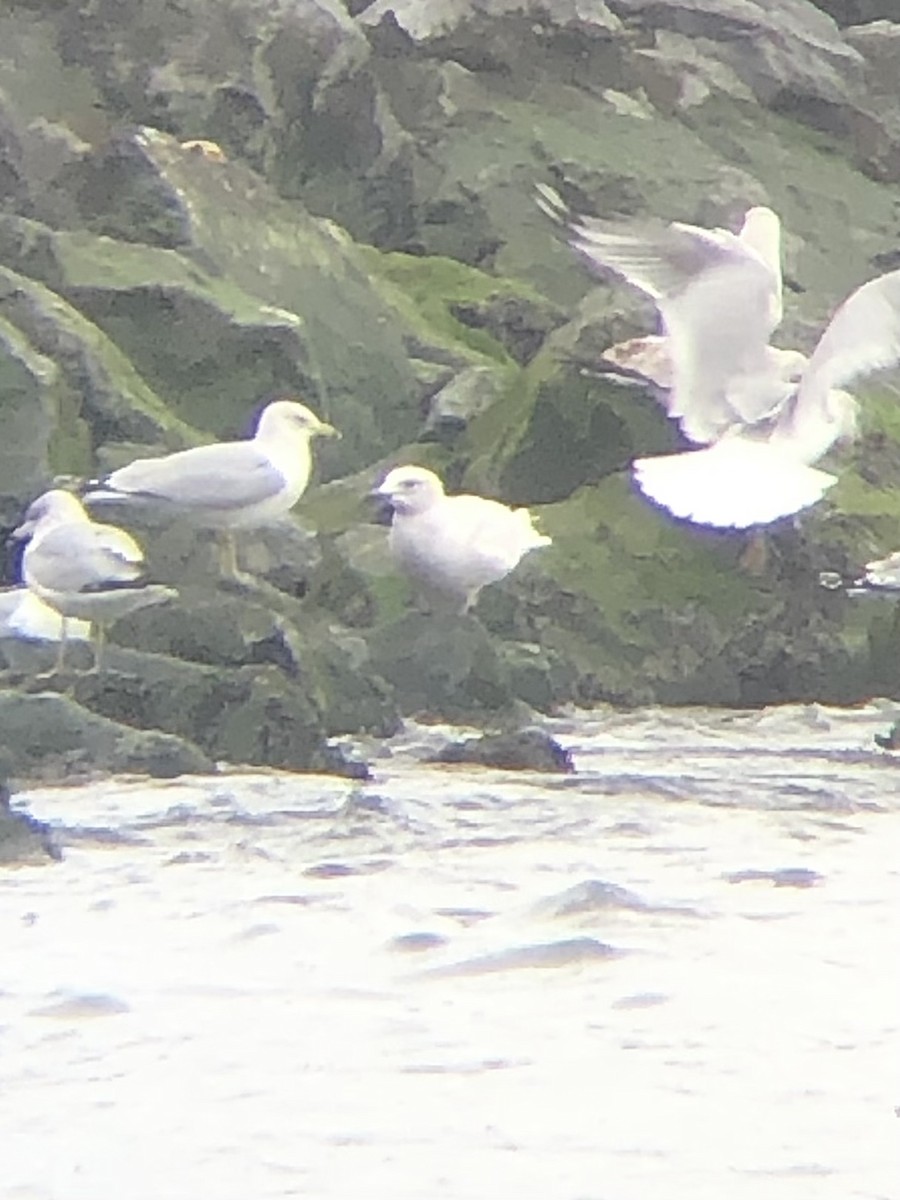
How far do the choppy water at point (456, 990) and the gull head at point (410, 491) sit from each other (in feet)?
3.29

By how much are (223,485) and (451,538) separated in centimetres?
54

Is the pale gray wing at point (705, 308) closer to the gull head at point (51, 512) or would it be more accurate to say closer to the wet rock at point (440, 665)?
the wet rock at point (440, 665)

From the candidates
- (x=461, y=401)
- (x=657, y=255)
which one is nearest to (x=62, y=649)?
(x=657, y=255)

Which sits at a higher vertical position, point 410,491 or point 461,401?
point 410,491

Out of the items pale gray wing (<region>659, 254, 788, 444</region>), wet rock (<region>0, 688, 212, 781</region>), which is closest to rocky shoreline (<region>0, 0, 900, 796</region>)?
wet rock (<region>0, 688, 212, 781</region>)

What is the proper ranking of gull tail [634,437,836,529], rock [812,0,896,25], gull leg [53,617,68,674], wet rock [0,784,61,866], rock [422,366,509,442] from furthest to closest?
rock [812,0,896,25], rock [422,366,509,442], gull tail [634,437,836,529], gull leg [53,617,68,674], wet rock [0,784,61,866]

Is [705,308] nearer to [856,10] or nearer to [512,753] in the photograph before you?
[512,753]

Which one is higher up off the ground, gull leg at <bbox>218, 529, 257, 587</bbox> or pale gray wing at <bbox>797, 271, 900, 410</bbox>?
pale gray wing at <bbox>797, 271, 900, 410</bbox>

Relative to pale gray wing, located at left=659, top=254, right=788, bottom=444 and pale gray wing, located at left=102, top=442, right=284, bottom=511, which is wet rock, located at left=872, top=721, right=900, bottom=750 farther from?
pale gray wing, located at left=102, top=442, right=284, bottom=511

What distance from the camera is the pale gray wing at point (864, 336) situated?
621cm

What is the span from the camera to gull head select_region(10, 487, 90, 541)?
599 cm

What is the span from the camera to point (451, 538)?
20.4 feet

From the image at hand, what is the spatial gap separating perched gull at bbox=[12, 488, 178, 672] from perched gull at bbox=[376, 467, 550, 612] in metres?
0.64

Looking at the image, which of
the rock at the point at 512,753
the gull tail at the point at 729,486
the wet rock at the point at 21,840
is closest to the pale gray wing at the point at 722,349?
the gull tail at the point at 729,486
